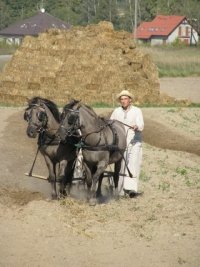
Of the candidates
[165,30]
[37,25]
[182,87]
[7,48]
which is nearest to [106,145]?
[182,87]

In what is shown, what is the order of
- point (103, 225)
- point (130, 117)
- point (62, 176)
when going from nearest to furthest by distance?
point (103, 225), point (62, 176), point (130, 117)

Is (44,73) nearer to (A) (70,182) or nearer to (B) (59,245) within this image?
(A) (70,182)

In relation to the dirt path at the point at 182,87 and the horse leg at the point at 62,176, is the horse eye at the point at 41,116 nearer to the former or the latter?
A: the horse leg at the point at 62,176

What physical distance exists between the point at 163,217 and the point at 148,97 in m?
16.6

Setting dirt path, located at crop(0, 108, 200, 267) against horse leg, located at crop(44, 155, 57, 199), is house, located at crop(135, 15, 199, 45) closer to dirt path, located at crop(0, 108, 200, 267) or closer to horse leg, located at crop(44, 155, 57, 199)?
dirt path, located at crop(0, 108, 200, 267)

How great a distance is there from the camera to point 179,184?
14656 mm

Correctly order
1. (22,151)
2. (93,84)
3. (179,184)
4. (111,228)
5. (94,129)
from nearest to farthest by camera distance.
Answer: (111,228)
(94,129)
(179,184)
(22,151)
(93,84)

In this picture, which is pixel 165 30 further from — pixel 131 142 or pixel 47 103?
pixel 47 103

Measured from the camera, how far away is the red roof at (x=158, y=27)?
357 ft

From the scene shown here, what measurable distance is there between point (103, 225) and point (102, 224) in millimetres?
43

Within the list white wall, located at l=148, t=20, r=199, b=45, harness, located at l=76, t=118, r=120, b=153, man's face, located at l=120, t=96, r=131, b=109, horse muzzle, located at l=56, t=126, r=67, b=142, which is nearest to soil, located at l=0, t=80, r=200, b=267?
harness, located at l=76, t=118, r=120, b=153

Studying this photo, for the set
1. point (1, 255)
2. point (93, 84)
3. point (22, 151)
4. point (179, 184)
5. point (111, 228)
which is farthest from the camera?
point (93, 84)

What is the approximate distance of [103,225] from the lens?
1106cm

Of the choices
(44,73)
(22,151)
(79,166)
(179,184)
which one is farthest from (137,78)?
(79,166)
